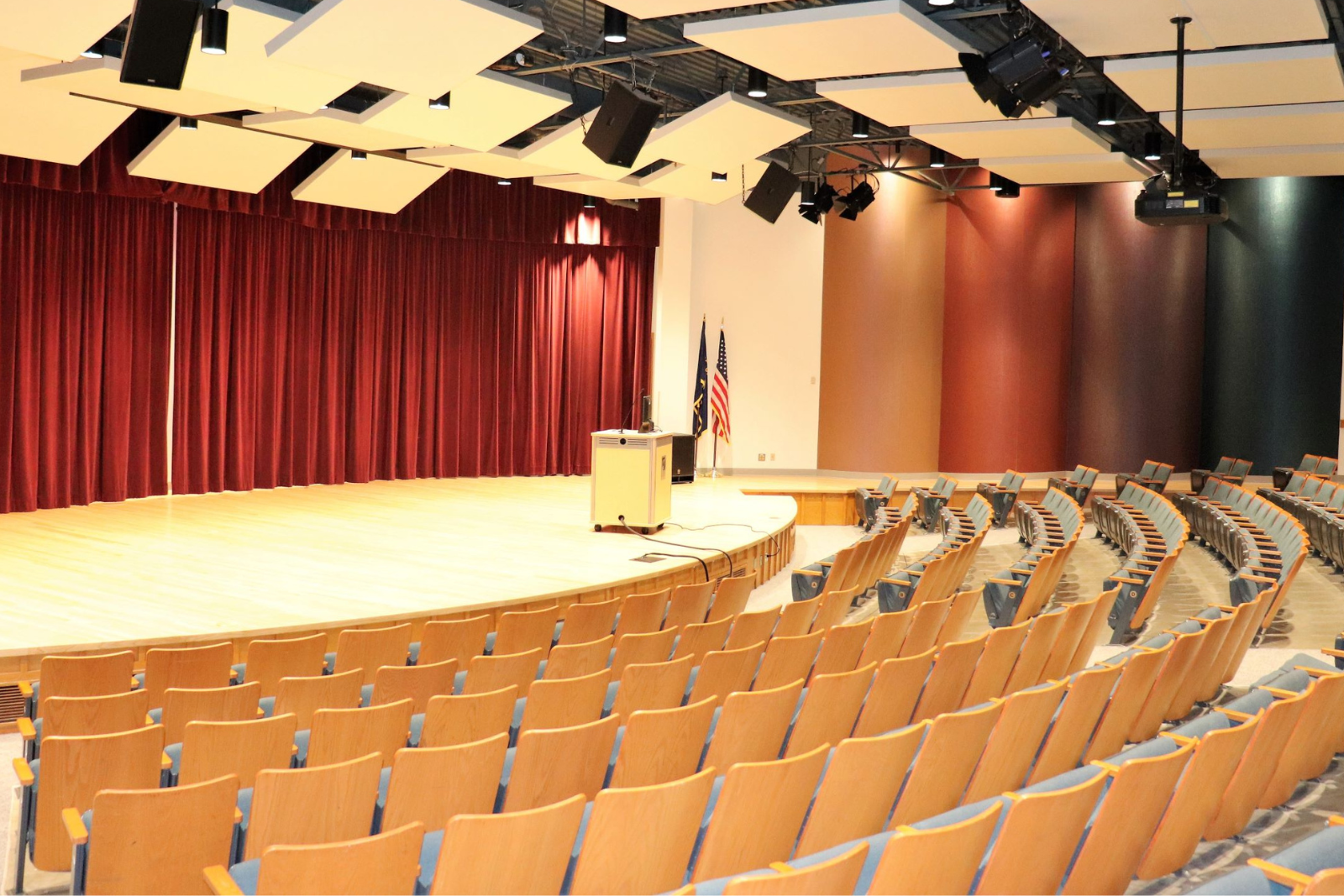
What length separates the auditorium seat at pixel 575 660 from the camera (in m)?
3.99

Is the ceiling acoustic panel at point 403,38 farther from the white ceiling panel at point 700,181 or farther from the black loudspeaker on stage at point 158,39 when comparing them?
the white ceiling panel at point 700,181

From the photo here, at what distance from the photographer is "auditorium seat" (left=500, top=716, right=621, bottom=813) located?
2656mm

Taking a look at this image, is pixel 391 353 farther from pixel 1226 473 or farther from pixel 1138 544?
pixel 1226 473

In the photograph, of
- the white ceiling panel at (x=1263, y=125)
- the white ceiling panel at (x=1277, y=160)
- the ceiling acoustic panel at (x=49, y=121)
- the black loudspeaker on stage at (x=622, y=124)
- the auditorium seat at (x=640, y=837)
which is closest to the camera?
the auditorium seat at (x=640, y=837)

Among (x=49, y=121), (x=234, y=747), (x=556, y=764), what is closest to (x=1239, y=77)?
(x=556, y=764)

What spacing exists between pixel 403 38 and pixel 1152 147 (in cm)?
575

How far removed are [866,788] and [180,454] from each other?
Result: 8648 mm

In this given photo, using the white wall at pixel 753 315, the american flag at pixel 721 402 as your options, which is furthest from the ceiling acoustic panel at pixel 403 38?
the white wall at pixel 753 315

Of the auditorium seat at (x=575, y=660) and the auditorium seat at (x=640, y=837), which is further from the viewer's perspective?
the auditorium seat at (x=575, y=660)

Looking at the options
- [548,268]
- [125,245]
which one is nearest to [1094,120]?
[548,268]

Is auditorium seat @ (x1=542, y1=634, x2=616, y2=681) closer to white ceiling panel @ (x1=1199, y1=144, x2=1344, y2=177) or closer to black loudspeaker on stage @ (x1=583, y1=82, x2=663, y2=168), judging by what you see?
black loudspeaker on stage @ (x1=583, y1=82, x2=663, y2=168)

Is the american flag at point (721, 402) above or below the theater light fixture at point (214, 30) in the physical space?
below

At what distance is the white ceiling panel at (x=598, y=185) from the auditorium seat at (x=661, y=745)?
792 cm

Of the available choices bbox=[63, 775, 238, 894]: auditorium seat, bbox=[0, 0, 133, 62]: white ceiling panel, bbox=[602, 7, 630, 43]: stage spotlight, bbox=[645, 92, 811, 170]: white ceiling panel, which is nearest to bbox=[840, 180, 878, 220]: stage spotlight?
bbox=[645, 92, 811, 170]: white ceiling panel
